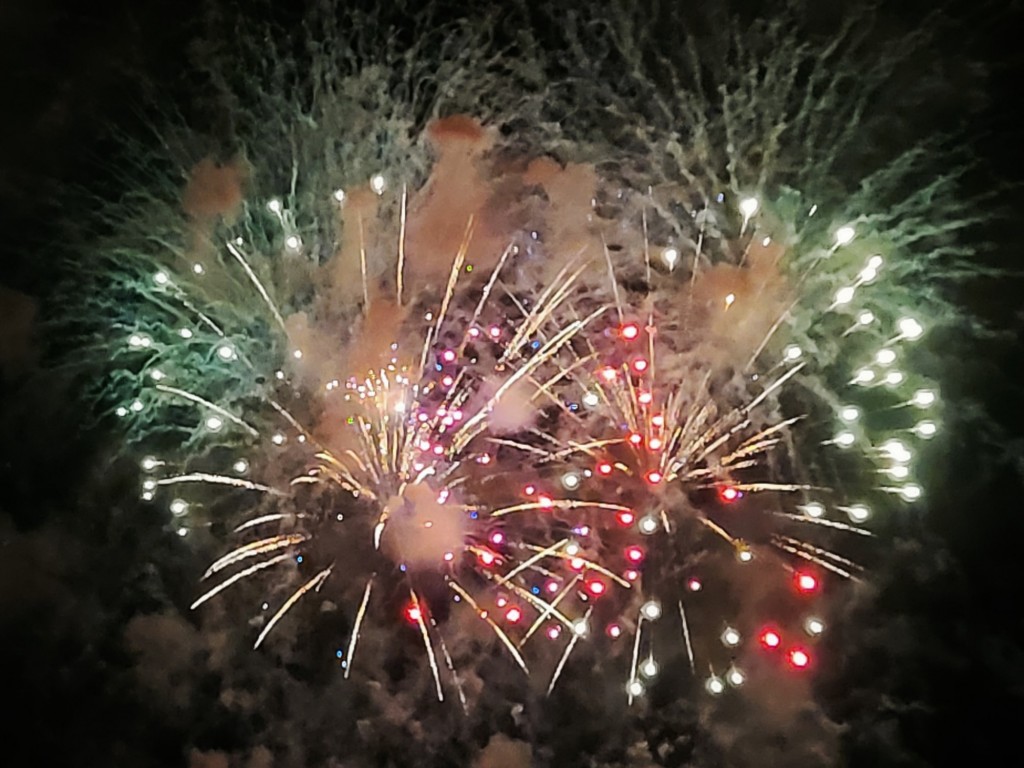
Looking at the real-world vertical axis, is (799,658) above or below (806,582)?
below

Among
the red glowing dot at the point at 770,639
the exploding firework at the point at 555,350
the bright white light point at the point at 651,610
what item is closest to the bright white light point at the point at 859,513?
the exploding firework at the point at 555,350

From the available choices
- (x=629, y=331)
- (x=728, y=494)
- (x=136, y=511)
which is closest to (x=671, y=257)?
(x=629, y=331)

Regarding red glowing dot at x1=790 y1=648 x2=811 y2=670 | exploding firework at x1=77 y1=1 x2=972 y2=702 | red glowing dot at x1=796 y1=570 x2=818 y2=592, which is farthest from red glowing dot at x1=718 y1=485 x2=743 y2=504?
red glowing dot at x1=790 y1=648 x2=811 y2=670

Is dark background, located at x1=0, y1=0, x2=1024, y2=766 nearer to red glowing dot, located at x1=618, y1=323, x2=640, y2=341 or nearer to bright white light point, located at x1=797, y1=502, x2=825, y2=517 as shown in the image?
bright white light point, located at x1=797, y1=502, x2=825, y2=517

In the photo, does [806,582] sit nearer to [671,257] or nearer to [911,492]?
[911,492]

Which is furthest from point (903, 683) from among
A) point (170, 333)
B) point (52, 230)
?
point (52, 230)

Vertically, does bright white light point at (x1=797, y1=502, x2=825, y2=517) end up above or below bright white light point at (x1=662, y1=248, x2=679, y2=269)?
below
